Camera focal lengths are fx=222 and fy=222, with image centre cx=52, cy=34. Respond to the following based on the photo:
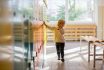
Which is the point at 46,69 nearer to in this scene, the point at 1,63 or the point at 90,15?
the point at 1,63

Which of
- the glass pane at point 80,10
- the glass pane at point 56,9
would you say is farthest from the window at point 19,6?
the glass pane at point 80,10

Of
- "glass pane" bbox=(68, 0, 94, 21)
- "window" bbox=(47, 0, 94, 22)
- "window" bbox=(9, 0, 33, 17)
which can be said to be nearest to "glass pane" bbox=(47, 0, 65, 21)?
"window" bbox=(47, 0, 94, 22)

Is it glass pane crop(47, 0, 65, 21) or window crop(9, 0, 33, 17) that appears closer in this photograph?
window crop(9, 0, 33, 17)

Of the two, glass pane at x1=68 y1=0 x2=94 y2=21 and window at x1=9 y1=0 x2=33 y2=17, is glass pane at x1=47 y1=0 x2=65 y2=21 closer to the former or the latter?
glass pane at x1=68 y1=0 x2=94 y2=21

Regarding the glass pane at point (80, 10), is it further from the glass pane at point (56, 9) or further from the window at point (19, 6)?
the window at point (19, 6)

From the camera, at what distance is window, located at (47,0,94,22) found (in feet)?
40.8

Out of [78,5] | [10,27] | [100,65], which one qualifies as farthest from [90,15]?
[10,27]

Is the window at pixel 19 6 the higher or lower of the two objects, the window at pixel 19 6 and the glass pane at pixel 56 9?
the lower

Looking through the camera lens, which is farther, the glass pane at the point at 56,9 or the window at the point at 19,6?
the glass pane at the point at 56,9

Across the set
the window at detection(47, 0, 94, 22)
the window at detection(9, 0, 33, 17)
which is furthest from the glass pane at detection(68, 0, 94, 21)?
the window at detection(9, 0, 33, 17)

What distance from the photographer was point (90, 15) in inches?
488

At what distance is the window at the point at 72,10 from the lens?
12422 millimetres

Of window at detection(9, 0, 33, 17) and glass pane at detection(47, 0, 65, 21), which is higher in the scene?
glass pane at detection(47, 0, 65, 21)

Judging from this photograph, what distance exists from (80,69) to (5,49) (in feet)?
14.9
